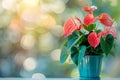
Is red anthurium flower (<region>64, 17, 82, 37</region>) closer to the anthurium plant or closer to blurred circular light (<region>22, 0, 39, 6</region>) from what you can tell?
the anthurium plant

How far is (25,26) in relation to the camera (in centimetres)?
195

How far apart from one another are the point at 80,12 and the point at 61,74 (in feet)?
1.73

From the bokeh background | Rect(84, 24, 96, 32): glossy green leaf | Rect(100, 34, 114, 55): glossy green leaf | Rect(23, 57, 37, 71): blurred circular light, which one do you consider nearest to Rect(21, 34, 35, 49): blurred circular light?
the bokeh background

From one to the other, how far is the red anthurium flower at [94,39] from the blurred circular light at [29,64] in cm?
66

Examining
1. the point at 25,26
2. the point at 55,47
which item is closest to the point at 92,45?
the point at 55,47

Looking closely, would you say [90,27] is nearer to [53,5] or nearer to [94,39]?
[94,39]

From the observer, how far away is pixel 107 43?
4.72 feet

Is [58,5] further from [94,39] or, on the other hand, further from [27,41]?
[94,39]

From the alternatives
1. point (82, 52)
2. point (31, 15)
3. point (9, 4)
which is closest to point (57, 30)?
point (31, 15)

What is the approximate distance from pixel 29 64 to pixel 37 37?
0.75 ft

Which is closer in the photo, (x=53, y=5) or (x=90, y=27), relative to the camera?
(x=90, y=27)

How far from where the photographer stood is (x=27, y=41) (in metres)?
1.95

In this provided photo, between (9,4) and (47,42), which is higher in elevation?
(9,4)

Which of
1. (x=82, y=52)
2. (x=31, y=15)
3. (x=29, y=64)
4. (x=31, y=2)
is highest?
(x=31, y=2)
